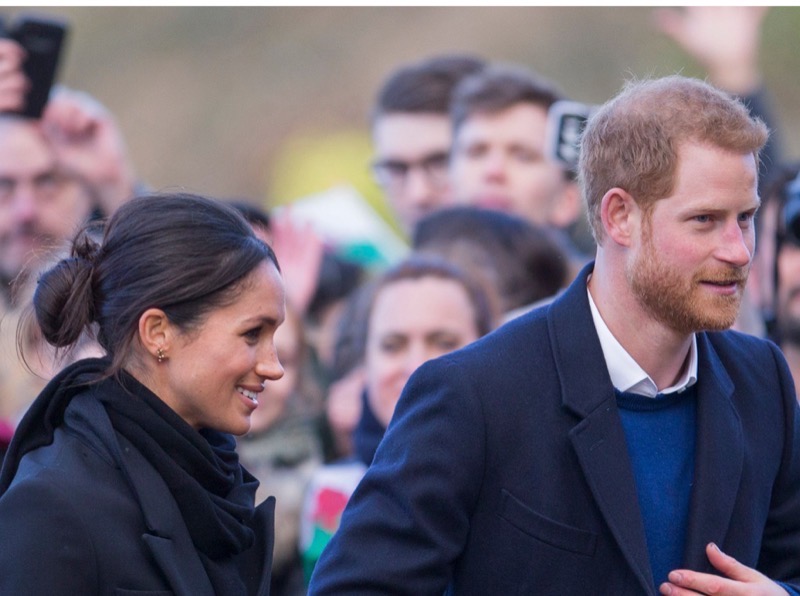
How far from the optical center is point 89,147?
579 centimetres

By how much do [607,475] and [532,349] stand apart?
293 mm

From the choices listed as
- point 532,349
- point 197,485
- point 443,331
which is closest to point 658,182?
point 532,349

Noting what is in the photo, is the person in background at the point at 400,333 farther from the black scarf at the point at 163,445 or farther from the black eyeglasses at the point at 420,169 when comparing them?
the black scarf at the point at 163,445

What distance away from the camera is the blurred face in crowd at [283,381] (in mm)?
5137

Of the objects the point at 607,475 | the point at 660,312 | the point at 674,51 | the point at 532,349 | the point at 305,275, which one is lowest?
the point at 305,275

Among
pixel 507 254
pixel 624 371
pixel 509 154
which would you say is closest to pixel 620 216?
pixel 624 371

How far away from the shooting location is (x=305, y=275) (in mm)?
5859

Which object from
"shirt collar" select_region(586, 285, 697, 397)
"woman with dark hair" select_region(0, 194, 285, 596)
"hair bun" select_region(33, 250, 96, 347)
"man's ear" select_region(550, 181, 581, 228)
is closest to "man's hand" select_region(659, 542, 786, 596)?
"shirt collar" select_region(586, 285, 697, 397)

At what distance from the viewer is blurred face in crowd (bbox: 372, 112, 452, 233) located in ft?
19.1

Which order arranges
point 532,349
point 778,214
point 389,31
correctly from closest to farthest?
point 532,349
point 778,214
point 389,31

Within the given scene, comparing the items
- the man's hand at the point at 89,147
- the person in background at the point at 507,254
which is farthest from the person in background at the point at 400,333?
the man's hand at the point at 89,147

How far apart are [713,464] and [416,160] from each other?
3604 mm

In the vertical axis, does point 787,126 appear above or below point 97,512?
above

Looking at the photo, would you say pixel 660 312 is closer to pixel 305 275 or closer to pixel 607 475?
pixel 607 475
